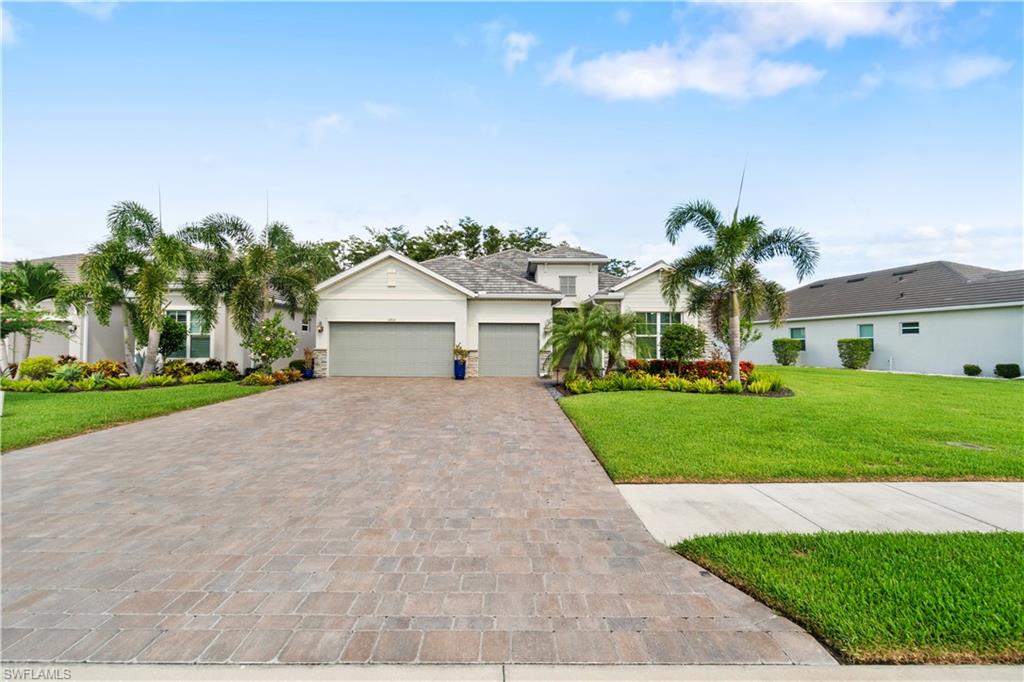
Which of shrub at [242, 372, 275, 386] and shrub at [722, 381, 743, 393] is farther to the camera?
shrub at [242, 372, 275, 386]

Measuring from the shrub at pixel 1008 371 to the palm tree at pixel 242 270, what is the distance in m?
27.7

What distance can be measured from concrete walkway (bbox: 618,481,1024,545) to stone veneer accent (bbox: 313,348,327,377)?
1512 cm

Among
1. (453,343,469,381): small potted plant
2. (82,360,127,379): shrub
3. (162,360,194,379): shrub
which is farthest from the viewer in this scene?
(453,343,469,381): small potted plant

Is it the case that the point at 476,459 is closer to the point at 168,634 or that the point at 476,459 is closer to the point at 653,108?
the point at 168,634

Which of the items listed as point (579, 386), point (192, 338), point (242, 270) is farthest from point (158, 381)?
point (579, 386)

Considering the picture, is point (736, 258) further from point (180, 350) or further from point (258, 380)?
point (180, 350)

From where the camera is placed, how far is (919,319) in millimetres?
20109

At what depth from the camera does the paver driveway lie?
98.3 inches

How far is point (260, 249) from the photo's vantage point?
1504 centimetres

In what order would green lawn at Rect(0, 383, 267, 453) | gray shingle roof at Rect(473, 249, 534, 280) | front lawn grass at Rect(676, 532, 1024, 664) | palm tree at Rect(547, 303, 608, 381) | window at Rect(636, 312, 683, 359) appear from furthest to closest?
1. gray shingle roof at Rect(473, 249, 534, 280)
2. window at Rect(636, 312, 683, 359)
3. palm tree at Rect(547, 303, 608, 381)
4. green lawn at Rect(0, 383, 267, 453)
5. front lawn grass at Rect(676, 532, 1024, 664)

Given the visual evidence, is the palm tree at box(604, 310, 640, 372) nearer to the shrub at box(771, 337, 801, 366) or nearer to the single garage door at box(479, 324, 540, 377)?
the single garage door at box(479, 324, 540, 377)

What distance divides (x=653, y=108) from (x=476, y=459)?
1138 centimetres

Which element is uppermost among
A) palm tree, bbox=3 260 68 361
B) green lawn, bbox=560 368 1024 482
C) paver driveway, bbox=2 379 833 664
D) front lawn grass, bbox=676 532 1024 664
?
palm tree, bbox=3 260 68 361

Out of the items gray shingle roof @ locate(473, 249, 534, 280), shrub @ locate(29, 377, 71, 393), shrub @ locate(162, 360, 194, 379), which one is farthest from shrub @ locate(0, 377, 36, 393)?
gray shingle roof @ locate(473, 249, 534, 280)
